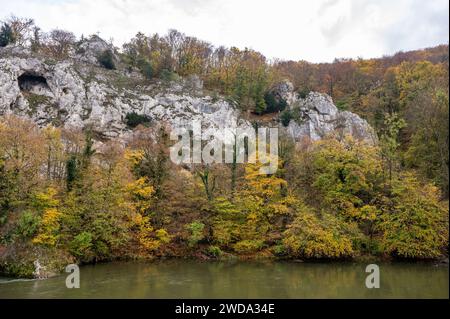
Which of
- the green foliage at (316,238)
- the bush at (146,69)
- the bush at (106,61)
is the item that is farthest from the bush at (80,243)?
the bush at (106,61)

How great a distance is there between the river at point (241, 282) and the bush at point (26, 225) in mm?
2742

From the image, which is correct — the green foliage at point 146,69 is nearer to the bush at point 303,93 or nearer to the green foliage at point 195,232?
the bush at point 303,93

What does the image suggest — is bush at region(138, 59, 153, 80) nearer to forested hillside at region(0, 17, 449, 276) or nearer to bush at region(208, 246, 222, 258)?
forested hillside at region(0, 17, 449, 276)

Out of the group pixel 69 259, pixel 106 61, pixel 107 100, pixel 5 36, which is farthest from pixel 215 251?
pixel 5 36

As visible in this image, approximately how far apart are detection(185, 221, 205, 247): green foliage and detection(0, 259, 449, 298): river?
2.23 m

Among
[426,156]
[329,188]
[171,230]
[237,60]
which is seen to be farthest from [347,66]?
[171,230]

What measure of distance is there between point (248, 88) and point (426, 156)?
1399 inches

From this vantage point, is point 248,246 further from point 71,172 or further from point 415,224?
point 71,172

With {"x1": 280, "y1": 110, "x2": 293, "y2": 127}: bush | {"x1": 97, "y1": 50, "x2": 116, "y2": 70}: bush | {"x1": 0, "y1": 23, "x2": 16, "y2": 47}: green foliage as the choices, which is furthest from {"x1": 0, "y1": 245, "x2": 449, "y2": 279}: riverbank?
{"x1": 0, "y1": 23, "x2": 16, "y2": 47}: green foliage

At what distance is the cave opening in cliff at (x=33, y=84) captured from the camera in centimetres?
4700

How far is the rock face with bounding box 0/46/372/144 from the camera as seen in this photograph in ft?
147

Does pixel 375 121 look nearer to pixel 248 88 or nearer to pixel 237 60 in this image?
pixel 248 88

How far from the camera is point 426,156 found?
2811cm

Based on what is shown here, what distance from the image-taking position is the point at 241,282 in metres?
18.2
